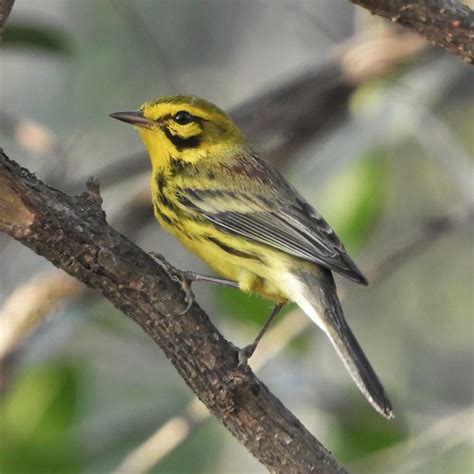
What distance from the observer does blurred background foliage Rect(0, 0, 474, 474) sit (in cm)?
558

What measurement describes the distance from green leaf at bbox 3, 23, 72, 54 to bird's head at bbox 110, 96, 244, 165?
1.03 metres

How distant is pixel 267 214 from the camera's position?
460 cm

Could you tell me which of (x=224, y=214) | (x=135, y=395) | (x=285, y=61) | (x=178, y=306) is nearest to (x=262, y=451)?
(x=178, y=306)

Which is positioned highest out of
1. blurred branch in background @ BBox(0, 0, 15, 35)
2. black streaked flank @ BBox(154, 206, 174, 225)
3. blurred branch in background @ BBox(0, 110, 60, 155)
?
blurred branch in background @ BBox(0, 110, 60, 155)

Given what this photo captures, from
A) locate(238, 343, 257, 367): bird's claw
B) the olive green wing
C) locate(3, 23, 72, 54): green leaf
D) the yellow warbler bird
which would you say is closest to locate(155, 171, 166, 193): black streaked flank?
the yellow warbler bird

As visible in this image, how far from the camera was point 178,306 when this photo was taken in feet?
11.8

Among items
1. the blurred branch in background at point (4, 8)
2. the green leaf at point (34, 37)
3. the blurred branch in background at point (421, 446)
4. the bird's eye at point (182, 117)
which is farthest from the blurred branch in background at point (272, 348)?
the blurred branch in background at point (4, 8)

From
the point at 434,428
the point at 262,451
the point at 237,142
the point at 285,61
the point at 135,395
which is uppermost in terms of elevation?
the point at 285,61

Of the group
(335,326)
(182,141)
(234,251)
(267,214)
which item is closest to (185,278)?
(234,251)

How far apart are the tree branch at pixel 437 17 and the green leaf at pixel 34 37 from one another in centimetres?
233

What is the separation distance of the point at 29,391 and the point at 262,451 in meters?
2.25

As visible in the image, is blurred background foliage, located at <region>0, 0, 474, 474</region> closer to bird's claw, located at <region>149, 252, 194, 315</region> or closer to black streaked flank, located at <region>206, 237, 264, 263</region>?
black streaked flank, located at <region>206, 237, 264, 263</region>

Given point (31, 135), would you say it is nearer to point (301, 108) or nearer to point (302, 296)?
point (301, 108)

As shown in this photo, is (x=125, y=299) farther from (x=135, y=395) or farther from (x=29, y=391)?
(x=135, y=395)
